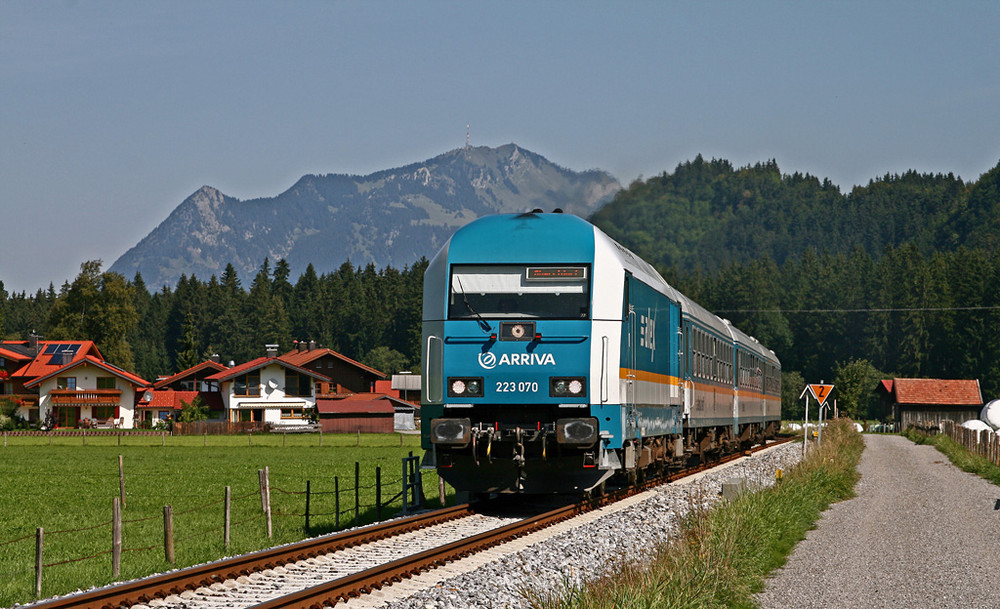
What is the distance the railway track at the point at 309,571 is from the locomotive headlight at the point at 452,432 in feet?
3.93

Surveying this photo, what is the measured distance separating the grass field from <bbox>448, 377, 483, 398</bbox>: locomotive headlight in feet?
12.0

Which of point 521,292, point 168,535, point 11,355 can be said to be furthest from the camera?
point 11,355

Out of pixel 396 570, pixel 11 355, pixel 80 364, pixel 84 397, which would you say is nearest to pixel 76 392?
pixel 84 397

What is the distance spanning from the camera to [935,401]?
102125 millimetres

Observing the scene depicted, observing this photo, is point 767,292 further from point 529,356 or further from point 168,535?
point 168,535

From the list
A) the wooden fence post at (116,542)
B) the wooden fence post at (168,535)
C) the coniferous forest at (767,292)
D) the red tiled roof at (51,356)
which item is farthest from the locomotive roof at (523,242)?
the red tiled roof at (51,356)

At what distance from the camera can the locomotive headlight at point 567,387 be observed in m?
16.7

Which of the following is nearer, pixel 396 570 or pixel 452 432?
pixel 396 570

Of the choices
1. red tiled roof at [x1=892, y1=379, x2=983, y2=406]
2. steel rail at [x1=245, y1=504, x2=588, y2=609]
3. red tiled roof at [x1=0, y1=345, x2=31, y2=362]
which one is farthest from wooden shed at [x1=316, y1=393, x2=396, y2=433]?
steel rail at [x1=245, y1=504, x2=588, y2=609]

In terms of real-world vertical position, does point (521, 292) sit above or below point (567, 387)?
above

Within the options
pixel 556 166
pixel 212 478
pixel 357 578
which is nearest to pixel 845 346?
pixel 556 166

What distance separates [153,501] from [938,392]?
89948 mm

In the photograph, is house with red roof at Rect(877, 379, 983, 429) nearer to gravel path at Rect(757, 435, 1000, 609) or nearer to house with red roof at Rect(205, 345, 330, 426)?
house with red roof at Rect(205, 345, 330, 426)

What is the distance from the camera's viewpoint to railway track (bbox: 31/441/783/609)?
10422 mm
